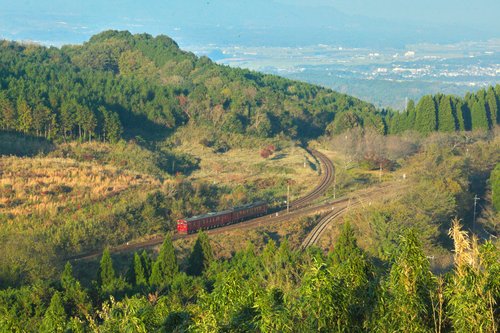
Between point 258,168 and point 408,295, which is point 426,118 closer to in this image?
point 258,168

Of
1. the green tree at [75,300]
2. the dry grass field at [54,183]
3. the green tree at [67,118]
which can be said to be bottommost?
the green tree at [75,300]

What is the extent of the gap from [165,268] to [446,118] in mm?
38308

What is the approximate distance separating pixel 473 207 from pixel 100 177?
22.3 metres

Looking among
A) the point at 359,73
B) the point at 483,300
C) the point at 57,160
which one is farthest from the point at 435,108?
the point at 359,73

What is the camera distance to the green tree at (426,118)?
187ft

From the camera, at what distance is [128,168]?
145 ft

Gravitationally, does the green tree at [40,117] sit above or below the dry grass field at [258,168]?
above

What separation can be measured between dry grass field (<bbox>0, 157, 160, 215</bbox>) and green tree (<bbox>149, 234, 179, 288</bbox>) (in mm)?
9419

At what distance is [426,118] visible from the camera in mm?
57250

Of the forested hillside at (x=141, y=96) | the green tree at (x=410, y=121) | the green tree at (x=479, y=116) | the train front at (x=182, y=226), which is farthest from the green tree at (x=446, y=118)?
the train front at (x=182, y=226)

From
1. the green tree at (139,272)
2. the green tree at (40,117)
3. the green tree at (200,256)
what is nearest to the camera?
the green tree at (139,272)

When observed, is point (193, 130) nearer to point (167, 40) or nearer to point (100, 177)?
point (100, 177)

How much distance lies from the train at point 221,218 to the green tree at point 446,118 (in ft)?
82.2

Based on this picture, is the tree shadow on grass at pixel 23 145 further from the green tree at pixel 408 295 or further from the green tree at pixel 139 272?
the green tree at pixel 408 295
